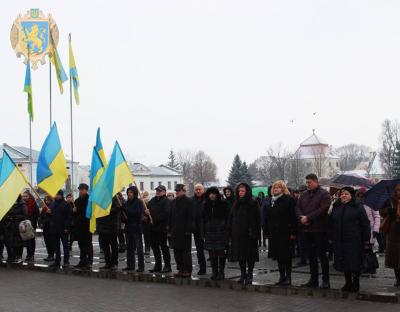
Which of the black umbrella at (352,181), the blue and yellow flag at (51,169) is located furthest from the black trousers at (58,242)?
the black umbrella at (352,181)

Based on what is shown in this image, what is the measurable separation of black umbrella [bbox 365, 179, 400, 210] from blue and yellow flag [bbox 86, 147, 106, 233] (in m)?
5.46

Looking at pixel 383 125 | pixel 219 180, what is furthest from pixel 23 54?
pixel 219 180

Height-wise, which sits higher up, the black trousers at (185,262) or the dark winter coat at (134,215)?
the dark winter coat at (134,215)

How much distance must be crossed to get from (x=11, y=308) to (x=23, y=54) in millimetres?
25897

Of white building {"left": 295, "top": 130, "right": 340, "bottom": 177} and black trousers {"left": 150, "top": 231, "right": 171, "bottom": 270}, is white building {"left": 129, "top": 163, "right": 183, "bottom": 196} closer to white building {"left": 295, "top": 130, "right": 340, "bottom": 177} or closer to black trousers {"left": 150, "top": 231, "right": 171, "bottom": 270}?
white building {"left": 295, "top": 130, "right": 340, "bottom": 177}

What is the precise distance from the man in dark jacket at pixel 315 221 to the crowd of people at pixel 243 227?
0.02 metres

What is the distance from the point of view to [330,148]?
139m

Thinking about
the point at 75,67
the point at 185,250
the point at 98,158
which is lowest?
the point at 185,250

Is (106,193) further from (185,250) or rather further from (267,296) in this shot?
(267,296)

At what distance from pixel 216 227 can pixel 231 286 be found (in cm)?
118

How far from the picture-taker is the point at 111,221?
12.3 meters

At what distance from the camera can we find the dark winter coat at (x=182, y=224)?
11289 millimetres

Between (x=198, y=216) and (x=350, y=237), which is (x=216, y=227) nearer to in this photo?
(x=198, y=216)

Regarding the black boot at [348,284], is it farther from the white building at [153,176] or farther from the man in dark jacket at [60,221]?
the white building at [153,176]
